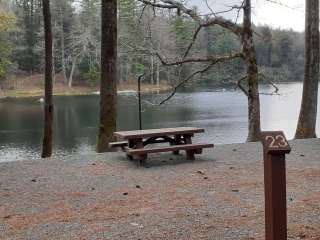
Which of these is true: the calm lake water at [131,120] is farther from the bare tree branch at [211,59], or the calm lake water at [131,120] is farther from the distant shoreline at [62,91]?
the distant shoreline at [62,91]

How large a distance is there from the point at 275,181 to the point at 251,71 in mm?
7988

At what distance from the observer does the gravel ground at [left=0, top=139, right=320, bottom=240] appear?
4.04 meters

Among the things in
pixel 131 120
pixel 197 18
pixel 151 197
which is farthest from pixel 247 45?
pixel 131 120

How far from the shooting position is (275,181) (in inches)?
114

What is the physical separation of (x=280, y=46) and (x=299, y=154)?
113ft

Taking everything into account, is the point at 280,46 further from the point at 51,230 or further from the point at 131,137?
the point at 51,230

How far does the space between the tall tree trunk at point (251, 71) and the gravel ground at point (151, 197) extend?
2754 millimetres

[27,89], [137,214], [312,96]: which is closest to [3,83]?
[27,89]

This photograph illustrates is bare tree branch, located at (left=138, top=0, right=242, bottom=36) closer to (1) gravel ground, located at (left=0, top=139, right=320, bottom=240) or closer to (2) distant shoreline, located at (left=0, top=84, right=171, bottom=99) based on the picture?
(1) gravel ground, located at (left=0, top=139, right=320, bottom=240)

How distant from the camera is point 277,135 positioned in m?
2.91

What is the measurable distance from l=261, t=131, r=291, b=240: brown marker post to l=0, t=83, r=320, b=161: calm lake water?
10509 mm

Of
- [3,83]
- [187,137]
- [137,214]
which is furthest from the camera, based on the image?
[3,83]

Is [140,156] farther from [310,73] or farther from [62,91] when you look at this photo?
[62,91]

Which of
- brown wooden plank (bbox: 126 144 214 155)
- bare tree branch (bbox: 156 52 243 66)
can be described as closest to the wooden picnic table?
brown wooden plank (bbox: 126 144 214 155)
